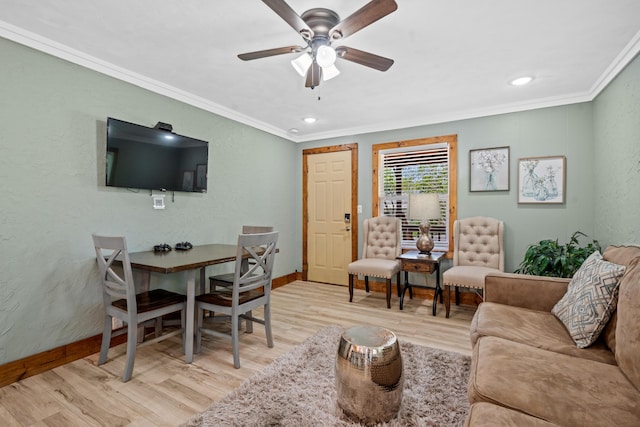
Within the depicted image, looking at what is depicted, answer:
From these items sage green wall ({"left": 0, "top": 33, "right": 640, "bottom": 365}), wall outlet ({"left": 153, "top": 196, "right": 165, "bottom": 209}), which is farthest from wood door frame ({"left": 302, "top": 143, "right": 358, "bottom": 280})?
wall outlet ({"left": 153, "top": 196, "right": 165, "bottom": 209})

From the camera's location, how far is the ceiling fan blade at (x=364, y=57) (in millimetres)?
1965

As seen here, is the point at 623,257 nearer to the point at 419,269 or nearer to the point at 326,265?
the point at 419,269

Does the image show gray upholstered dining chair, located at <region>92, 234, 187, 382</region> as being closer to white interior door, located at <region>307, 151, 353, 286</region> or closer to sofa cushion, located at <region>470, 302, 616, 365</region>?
sofa cushion, located at <region>470, 302, 616, 365</region>

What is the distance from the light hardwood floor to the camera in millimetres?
1740

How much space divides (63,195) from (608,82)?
15.7 feet

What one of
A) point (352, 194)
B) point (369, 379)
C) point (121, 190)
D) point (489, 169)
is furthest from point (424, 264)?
point (121, 190)

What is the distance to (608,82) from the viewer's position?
9.04 ft

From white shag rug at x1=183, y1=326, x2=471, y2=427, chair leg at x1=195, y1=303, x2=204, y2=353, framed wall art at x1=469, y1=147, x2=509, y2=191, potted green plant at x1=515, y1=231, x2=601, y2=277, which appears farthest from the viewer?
framed wall art at x1=469, y1=147, x2=509, y2=191

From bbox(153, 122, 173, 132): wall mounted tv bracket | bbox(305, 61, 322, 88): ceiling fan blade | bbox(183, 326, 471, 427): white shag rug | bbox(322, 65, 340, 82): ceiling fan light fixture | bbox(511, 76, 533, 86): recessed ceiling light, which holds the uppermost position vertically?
bbox(511, 76, 533, 86): recessed ceiling light

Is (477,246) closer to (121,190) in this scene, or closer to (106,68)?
(121,190)

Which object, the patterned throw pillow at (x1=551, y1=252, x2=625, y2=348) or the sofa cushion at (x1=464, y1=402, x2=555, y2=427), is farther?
the patterned throw pillow at (x1=551, y1=252, x2=625, y2=348)

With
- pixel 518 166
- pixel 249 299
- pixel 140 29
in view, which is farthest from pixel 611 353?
pixel 140 29

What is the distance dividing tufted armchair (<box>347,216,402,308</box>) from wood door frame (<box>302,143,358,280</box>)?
1.00ft

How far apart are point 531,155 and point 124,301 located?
4342 millimetres
